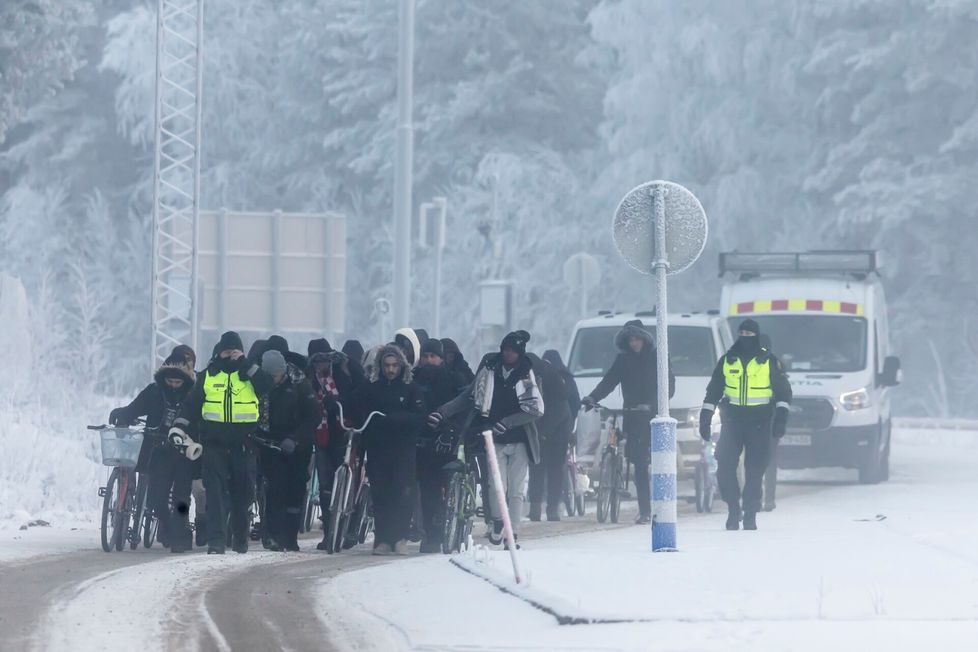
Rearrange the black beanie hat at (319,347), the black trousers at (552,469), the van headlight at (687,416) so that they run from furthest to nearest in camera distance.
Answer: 1. the van headlight at (687,416)
2. the black trousers at (552,469)
3. the black beanie hat at (319,347)

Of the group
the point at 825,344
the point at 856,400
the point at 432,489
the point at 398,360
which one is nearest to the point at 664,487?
the point at 432,489

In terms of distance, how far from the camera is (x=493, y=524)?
1877cm

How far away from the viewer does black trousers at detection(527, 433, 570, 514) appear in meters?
22.7

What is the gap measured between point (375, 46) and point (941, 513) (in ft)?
135

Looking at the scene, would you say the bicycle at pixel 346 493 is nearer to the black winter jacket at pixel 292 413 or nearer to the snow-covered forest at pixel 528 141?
the black winter jacket at pixel 292 413

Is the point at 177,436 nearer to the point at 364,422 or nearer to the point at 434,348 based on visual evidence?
the point at 364,422

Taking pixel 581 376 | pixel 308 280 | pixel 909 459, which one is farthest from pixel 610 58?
pixel 581 376

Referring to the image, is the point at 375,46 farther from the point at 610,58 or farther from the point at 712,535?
the point at 712,535

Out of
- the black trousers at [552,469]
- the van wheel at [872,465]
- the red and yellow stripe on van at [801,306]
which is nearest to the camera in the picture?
the black trousers at [552,469]

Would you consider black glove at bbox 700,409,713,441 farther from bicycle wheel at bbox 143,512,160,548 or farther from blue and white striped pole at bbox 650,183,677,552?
bicycle wheel at bbox 143,512,160,548

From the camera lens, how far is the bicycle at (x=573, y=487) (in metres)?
23.7

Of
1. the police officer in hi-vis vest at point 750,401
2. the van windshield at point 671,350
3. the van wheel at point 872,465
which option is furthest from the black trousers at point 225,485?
the van wheel at point 872,465

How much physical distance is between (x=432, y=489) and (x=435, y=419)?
0.85 meters

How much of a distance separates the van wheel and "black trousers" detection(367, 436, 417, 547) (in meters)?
11.5
